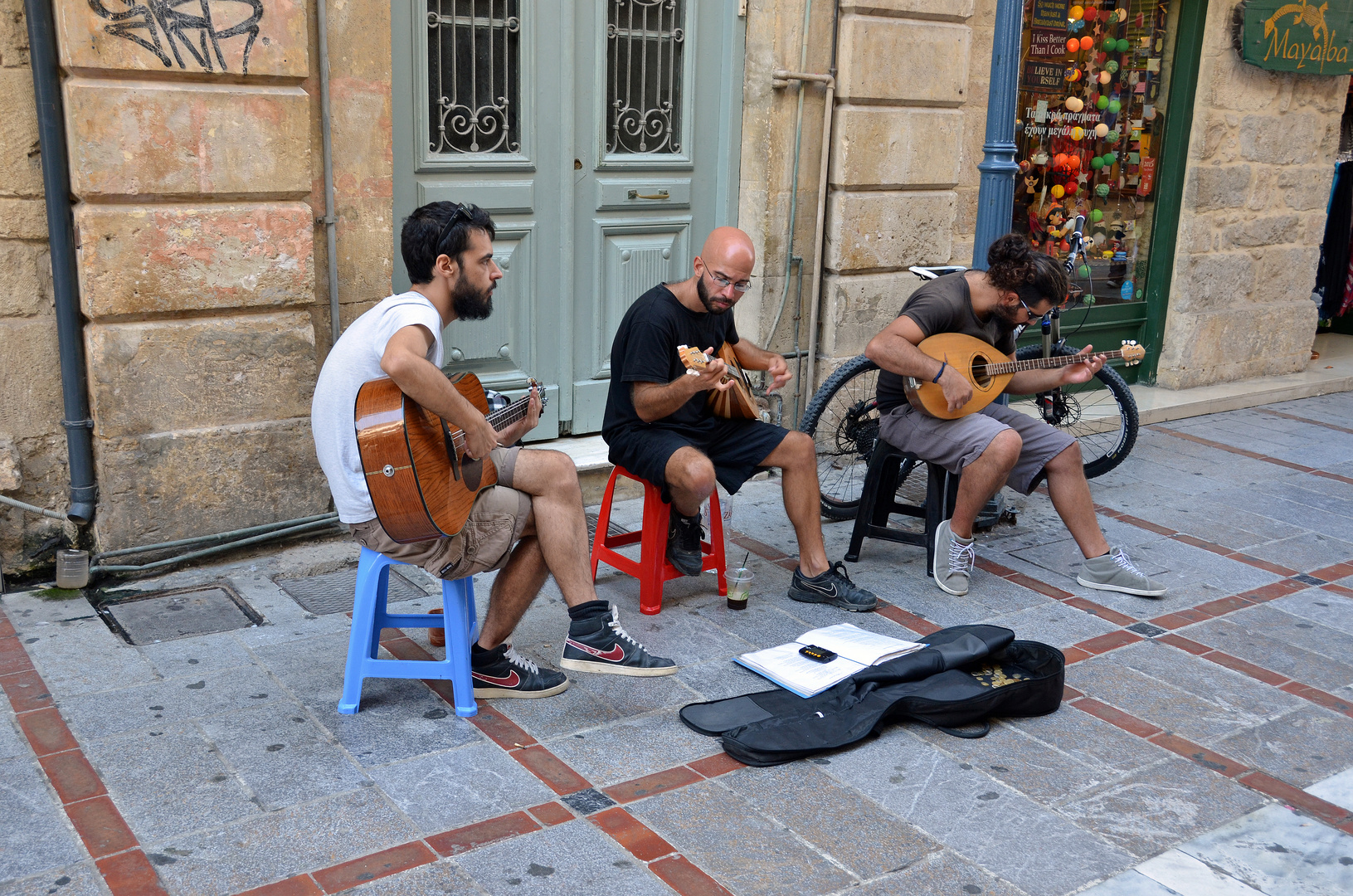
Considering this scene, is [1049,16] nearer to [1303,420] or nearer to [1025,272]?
[1303,420]

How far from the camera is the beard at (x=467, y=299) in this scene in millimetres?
3479

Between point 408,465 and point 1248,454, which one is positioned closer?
point 408,465

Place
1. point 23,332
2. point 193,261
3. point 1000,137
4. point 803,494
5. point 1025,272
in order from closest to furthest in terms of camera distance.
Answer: point 23,332
point 193,261
point 803,494
point 1025,272
point 1000,137

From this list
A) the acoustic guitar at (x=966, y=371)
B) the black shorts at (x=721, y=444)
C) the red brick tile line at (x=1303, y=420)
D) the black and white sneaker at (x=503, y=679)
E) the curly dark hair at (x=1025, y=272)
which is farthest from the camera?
the red brick tile line at (x=1303, y=420)

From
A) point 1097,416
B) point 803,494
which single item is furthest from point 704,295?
point 1097,416

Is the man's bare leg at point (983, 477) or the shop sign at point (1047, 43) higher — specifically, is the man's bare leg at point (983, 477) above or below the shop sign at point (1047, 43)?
below

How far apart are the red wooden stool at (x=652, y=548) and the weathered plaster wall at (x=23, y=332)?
2.02 meters

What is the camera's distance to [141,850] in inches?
112

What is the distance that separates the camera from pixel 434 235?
3426mm

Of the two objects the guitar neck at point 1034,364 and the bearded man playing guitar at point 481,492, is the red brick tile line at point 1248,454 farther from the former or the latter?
the bearded man playing guitar at point 481,492

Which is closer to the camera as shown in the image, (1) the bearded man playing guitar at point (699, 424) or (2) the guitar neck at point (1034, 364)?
(1) the bearded man playing guitar at point (699, 424)

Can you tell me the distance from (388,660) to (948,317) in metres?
2.54

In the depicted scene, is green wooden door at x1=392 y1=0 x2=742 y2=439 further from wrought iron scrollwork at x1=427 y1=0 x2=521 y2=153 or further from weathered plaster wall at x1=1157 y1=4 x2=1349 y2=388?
weathered plaster wall at x1=1157 y1=4 x2=1349 y2=388

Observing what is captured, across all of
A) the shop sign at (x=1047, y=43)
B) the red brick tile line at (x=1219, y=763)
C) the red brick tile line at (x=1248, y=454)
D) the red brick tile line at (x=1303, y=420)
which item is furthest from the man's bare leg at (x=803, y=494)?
the red brick tile line at (x=1303, y=420)
